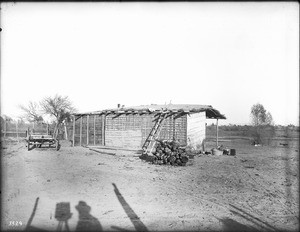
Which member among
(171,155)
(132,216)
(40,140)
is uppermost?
(40,140)

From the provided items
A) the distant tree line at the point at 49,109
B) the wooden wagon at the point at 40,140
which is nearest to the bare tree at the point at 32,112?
the distant tree line at the point at 49,109

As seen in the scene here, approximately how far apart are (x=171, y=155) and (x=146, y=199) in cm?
643

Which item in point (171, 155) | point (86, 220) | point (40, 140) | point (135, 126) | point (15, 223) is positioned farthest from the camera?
point (135, 126)

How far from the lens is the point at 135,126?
22.2 metres

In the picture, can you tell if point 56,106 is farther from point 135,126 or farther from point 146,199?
point 146,199

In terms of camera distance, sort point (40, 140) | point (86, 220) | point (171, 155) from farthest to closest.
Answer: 1. point (40, 140)
2. point (171, 155)
3. point (86, 220)

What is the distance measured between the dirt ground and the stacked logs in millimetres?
1547

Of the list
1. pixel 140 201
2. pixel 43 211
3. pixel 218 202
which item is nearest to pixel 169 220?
pixel 140 201

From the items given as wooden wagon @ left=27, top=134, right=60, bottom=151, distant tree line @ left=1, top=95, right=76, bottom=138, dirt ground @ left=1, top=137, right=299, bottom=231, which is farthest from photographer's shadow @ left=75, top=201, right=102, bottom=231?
distant tree line @ left=1, top=95, right=76, bottom=138

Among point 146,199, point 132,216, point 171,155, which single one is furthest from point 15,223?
point 171,155

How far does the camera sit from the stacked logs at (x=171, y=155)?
1380 centimetres

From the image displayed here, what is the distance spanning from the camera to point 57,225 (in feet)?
18.4

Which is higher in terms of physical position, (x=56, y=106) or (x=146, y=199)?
(x=56, y=106)

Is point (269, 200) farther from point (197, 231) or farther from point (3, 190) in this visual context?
point (3, 190)
